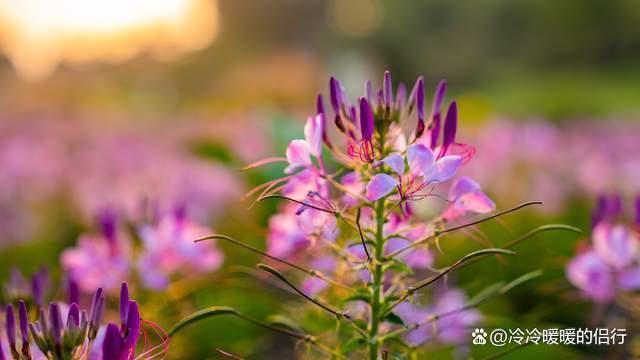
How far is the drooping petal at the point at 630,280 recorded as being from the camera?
1.26 metres

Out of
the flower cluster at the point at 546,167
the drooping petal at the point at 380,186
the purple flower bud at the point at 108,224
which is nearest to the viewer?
the drooping petal at the point at 380,186

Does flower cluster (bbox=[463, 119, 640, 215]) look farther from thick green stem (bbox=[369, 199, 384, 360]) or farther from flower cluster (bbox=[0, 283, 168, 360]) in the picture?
flower cluster (bbox=[0, 283, 168, 360])

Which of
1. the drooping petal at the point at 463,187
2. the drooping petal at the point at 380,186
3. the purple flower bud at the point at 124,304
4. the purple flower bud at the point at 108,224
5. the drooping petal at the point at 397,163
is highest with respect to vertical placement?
the purple flower bud at the point at 108,224

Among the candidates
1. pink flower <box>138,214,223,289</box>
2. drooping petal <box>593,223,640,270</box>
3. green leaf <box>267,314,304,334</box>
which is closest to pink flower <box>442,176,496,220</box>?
green leaf <box>267,314,304,334</box>

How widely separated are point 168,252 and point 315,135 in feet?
1.77

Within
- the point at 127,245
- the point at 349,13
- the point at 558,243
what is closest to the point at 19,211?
the point at 127,245

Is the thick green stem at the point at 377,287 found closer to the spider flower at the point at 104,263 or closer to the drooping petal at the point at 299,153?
the drooping petal at the point at 299,153

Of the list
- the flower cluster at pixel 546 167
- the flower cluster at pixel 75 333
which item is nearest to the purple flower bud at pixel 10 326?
the flower cluster at pixel 75 333

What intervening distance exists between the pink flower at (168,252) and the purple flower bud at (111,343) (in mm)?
589

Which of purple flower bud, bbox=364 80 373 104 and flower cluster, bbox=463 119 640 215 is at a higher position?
flower cluster, bbox=463 119 640 215

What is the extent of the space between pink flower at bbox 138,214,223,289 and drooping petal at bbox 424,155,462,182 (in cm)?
63

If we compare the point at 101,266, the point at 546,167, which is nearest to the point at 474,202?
the point at 101,266

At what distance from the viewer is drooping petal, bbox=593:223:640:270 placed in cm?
128

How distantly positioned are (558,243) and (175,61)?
20.5 m
